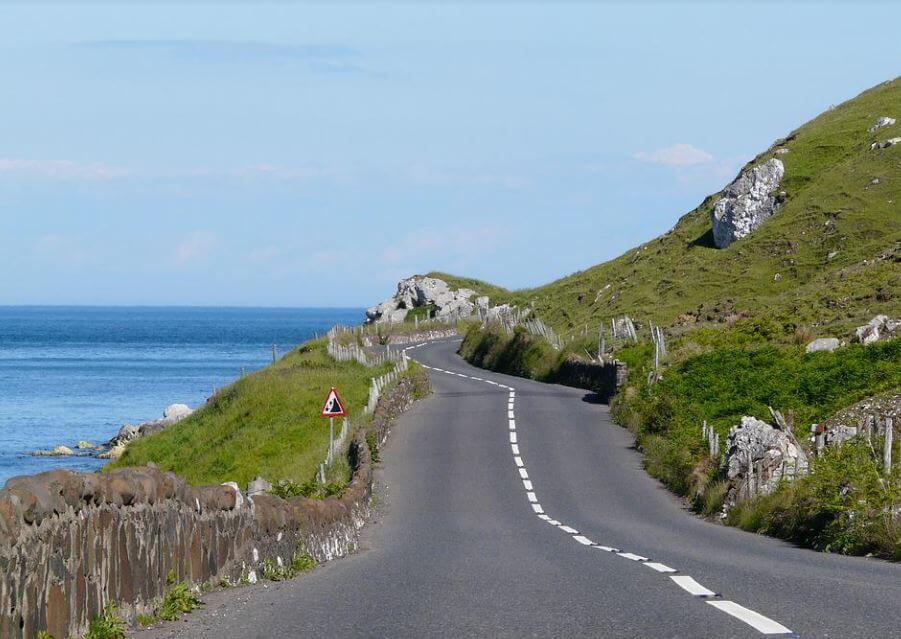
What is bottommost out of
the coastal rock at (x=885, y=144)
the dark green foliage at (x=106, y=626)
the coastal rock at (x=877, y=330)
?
the dark green foliage at (x=106, y=626)

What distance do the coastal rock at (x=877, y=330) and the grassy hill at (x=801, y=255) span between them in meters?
3.91

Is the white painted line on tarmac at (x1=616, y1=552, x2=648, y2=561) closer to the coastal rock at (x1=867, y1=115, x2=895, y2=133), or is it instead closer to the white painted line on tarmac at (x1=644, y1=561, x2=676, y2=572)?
the white painted line on tarmac at (x1=644, y1=561, x2=676, y2=572)

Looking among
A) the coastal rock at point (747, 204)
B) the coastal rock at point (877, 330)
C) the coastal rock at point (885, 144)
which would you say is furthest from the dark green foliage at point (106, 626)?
the coastal rock at point (885, 144)

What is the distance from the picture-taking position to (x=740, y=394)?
35562mm

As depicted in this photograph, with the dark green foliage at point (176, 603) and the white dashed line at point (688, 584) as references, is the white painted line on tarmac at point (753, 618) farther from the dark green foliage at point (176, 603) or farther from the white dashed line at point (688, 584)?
the dark green foliage at point (176, 603)

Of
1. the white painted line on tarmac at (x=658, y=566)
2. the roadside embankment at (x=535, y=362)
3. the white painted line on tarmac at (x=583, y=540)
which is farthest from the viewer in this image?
the roadside embankment at (x=535, y=362)

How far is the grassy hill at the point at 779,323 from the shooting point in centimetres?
2003

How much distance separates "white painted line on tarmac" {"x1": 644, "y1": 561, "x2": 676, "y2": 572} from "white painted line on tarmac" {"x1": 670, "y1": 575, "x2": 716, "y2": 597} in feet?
2.48

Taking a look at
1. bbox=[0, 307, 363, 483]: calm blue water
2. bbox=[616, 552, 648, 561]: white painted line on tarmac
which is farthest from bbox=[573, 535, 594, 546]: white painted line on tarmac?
bbox=[0, 307, 363, 483]: calm blue water

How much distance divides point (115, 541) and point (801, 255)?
232 ft

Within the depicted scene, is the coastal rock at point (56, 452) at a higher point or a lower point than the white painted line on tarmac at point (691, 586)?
lower

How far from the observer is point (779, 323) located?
50781 millimetres

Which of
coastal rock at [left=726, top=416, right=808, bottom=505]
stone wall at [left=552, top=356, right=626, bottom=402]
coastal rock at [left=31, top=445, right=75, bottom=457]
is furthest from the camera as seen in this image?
coastal rock at [left=31, top=445, right=75, bottom=457]

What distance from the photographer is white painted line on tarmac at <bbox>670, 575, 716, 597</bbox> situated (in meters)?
10.6
